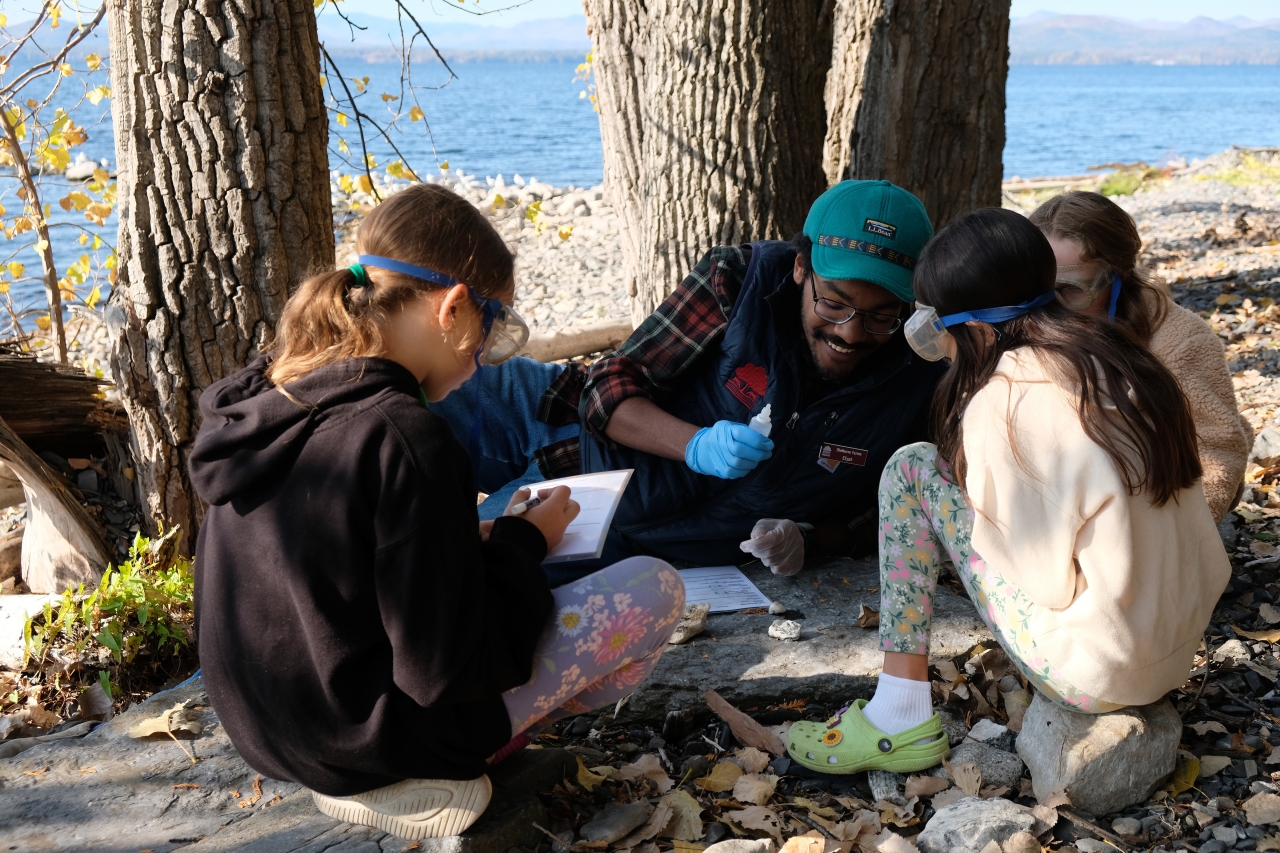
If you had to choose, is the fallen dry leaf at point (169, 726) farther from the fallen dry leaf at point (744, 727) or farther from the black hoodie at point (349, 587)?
the fallen dry leaf at point (744, 727)

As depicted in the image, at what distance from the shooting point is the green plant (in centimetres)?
300

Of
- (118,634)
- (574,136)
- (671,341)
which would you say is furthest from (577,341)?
(574,136)

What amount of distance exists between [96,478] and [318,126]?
1.77m

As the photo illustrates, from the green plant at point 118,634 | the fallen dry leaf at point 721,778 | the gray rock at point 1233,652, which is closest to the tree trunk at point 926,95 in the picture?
the gray rock at point 1233,652

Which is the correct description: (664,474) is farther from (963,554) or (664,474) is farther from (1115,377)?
(1115,377)

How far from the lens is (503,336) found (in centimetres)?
212

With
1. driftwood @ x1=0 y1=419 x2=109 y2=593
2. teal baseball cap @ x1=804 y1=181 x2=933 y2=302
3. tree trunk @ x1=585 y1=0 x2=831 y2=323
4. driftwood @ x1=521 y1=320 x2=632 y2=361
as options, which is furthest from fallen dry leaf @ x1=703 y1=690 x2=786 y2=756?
driftwood @ x1=521 y1=320 x2=632 y2=361

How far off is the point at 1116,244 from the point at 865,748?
1.51m

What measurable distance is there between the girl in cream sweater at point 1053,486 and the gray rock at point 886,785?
0.12ft

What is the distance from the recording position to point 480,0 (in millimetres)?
4574

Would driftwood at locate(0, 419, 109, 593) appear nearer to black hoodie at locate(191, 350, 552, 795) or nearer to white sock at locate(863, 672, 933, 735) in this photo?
black hoodie at locate(191, 350, 552, 795)

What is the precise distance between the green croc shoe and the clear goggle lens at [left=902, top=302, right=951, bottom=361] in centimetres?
87

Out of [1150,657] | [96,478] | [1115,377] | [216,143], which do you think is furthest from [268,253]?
Result: [1150,657]

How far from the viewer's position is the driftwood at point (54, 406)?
12.5 ft
